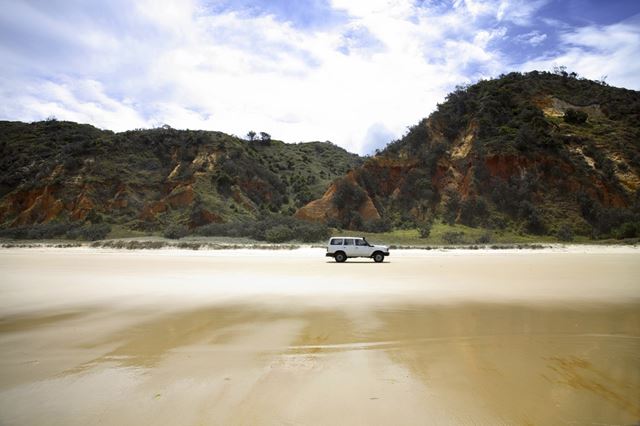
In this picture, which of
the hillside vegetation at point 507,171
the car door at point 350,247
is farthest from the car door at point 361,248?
the hillside vegetation at point 507,171

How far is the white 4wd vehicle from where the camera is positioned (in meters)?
23.7

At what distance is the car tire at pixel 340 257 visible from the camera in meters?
23.8

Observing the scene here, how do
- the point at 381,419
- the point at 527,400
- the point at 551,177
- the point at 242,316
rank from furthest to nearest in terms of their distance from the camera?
1. the point at 551,177
2. the point at 242,316
3. the point at 527,400
4. the point at 381,419

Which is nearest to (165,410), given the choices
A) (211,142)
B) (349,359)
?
(349,359)

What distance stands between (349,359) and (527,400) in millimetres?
2146

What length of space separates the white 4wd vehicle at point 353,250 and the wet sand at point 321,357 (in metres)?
12.3

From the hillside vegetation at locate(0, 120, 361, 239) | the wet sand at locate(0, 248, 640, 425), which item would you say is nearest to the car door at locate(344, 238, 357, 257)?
the wet sand at locate(0, 248, 640, 425)

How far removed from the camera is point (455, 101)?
55.0 metres

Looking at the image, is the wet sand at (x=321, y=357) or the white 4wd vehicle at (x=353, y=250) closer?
the wet sand at (x=321, y=357)

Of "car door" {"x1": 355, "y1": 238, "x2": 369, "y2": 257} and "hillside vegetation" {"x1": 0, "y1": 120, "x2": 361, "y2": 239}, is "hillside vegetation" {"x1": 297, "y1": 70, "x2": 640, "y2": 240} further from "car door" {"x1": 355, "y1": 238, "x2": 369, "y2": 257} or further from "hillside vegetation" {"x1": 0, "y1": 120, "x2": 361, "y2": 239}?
"car door" {"x1": 355, "y1": 238, "x2": 369, "y2": 257}

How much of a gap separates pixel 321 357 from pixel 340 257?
1839 cm

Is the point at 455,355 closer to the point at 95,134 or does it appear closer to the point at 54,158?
the point at 54,158

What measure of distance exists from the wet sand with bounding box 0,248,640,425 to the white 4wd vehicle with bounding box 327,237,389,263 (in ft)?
40.2

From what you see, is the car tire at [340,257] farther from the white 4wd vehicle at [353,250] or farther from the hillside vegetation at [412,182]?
the hillside vegetation at [412,182]
